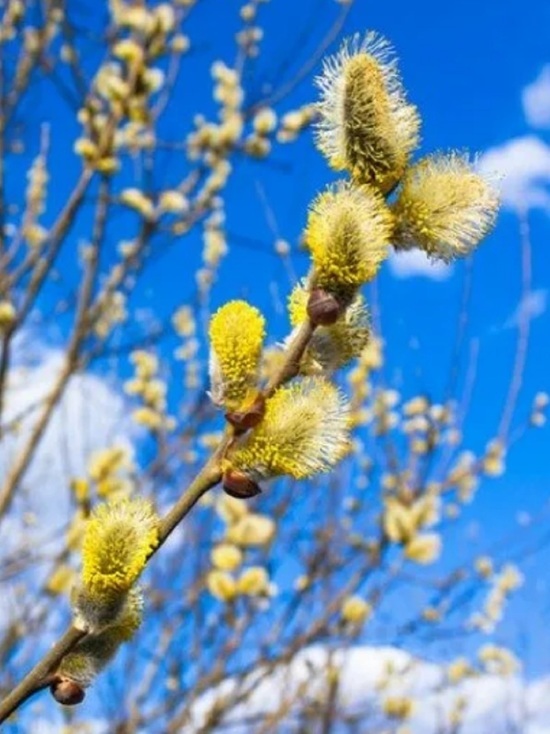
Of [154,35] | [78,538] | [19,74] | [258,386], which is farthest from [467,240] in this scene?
[19,74]

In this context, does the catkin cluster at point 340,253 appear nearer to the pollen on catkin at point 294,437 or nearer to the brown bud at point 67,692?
the pollen on catkin at point 294,437

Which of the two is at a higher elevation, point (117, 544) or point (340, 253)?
point (340, 253)

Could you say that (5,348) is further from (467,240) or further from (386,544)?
(467,240)

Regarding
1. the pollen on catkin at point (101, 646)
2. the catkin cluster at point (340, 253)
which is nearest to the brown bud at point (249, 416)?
the catkin cluster at point (340, 253)

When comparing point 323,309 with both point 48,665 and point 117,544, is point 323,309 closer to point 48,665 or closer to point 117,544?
point 117,544

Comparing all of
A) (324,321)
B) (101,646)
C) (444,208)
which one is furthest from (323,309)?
(101,646)

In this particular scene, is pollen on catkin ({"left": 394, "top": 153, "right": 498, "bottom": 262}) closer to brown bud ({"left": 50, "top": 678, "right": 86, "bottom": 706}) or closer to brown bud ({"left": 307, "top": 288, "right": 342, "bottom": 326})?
brown bud ({"left": 307, "top": 288, "right": 342, "bottom": 326})

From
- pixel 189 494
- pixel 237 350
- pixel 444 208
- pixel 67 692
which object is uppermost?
pixel 444 208
